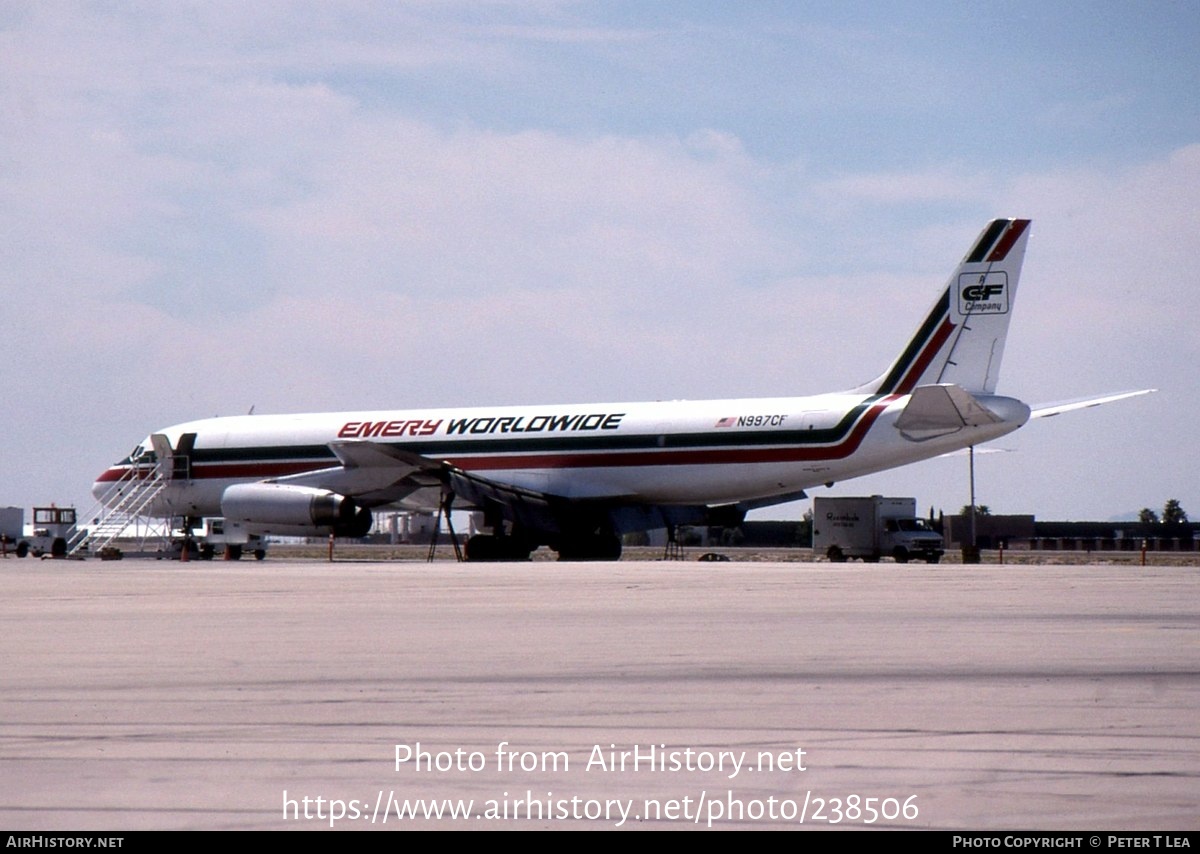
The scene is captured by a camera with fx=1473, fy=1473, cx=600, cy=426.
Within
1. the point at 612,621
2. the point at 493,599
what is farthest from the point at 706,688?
the point at 493,599

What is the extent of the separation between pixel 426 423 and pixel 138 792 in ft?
120

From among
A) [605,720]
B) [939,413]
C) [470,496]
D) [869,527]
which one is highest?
[939,413]

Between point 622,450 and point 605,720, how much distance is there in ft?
101

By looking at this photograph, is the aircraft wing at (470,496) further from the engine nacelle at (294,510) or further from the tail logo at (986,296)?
the tail logo at (986,296)

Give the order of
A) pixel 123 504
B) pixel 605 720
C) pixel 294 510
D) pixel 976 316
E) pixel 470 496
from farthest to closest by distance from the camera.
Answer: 1. pixel 123 504
2. pixel 294 510
3. pixel 470 496
4. pixel 976 316
5. pixel 605 720

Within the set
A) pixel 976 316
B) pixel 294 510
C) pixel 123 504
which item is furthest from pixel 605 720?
pixel 123 504

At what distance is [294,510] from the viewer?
38281 millimetres

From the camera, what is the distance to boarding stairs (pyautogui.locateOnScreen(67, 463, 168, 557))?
4316 cm

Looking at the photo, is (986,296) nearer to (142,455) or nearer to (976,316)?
(976,316)

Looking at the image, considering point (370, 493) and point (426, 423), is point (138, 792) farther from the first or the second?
point (426, 423)

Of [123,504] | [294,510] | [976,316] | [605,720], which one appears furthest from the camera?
A: [123,504]

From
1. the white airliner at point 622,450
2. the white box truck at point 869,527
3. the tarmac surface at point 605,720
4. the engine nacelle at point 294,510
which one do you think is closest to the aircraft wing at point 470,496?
the white airliner at point 622,450

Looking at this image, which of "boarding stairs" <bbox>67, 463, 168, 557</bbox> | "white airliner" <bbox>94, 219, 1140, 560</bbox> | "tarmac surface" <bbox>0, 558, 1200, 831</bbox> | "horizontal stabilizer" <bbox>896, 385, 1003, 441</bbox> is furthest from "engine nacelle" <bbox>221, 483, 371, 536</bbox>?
"tarmac surface" <bbox>0, 558, 1200, 831</bbox>

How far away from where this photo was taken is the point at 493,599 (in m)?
17.5
